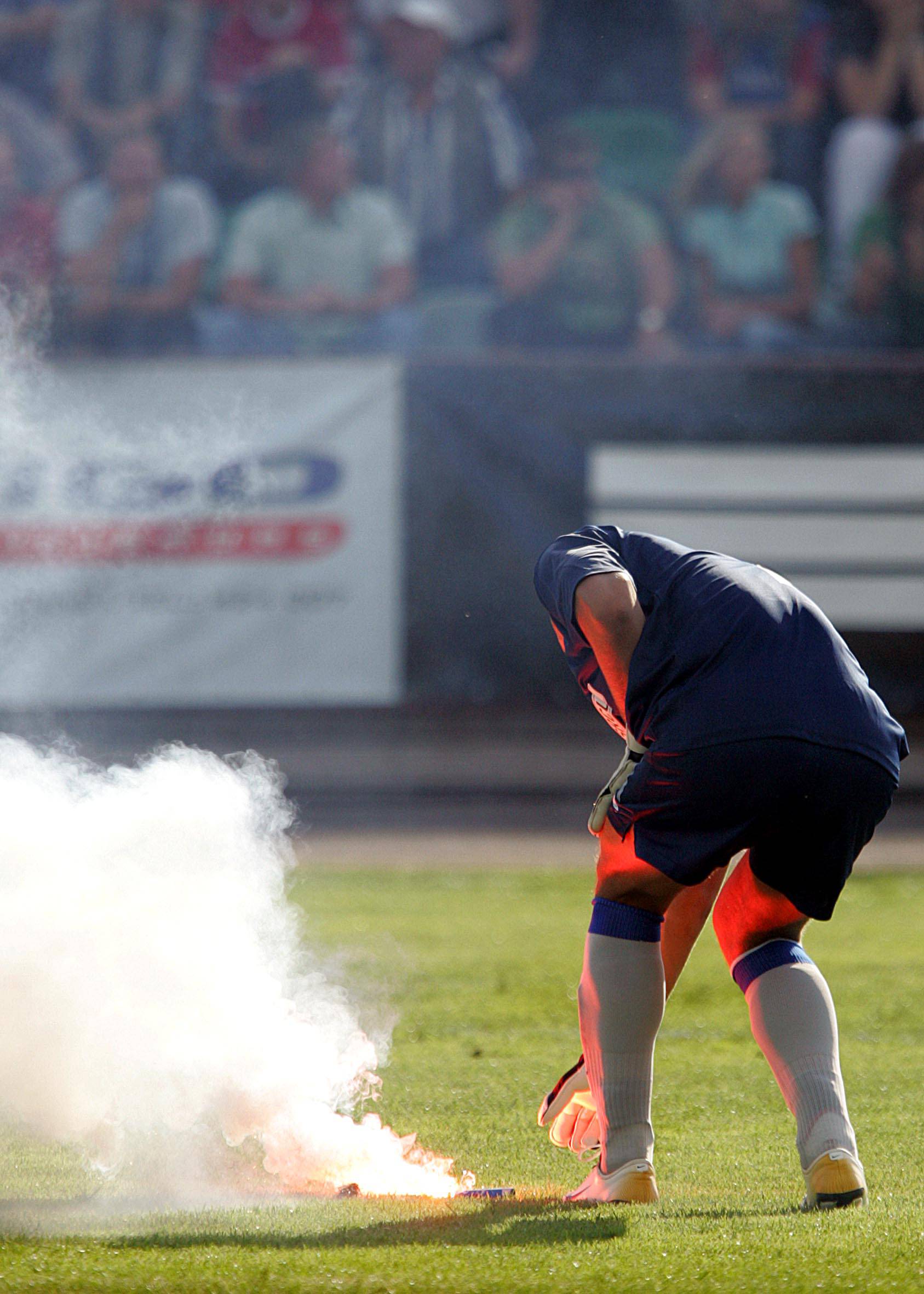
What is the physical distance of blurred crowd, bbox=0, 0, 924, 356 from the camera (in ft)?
34.4

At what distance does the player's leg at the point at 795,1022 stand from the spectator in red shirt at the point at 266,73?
9133 millimetres

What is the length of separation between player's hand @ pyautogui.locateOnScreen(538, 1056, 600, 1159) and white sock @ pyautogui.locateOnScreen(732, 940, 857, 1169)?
0.38 meters

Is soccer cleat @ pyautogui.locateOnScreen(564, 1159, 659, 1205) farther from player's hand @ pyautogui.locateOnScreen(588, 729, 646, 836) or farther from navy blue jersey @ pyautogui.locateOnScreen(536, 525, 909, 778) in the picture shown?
navy blue jersey @ pyautogui.locateOnScreen(536, 525, 909, 778)

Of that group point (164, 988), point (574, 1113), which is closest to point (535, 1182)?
point (574, 1113)

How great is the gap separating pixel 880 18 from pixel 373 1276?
11261 millimetres

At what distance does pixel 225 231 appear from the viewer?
10859 millimetres

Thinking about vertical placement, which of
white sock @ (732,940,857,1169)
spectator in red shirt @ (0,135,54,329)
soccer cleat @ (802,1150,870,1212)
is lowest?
soccer cleat @ (802,1150,870,1212)

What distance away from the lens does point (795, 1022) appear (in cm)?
275

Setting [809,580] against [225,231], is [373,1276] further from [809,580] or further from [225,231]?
[225,231]

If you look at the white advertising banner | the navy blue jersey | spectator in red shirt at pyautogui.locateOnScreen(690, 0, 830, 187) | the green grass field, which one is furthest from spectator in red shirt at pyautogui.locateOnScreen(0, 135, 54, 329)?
the navy blue jersey

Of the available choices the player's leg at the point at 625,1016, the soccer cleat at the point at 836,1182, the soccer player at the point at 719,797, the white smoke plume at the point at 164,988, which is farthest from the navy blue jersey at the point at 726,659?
the white smoke plume at the point at 164,988

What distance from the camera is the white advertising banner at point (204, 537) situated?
9609 mm

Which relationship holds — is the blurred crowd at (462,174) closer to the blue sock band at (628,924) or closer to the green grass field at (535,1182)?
Result: the green grass field at (535,1182)

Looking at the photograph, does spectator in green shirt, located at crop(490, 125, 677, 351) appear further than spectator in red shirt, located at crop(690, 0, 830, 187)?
No
